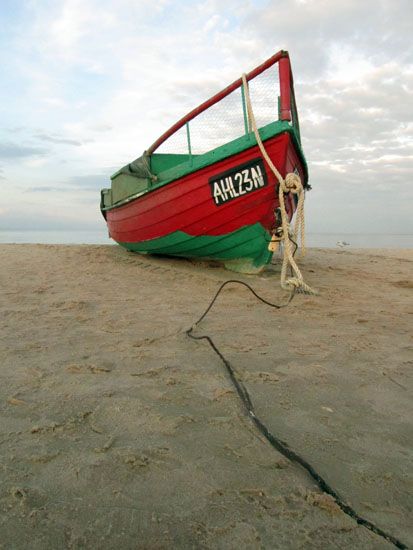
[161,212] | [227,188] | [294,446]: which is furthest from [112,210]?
[294,446]

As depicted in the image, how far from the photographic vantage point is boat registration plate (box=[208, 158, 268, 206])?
14.2ft

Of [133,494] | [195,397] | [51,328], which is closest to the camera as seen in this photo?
[133,494]

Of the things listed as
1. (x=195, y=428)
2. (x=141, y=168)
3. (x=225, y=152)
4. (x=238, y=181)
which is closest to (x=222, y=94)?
(x=225, y=152)

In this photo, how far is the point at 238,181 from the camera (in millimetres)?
4441

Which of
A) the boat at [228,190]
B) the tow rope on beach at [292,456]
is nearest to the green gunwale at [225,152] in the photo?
the boat at [228,190]

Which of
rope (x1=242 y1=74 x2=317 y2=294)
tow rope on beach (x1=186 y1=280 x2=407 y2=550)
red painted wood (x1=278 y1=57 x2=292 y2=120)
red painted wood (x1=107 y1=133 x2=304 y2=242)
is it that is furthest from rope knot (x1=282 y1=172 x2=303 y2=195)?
tow rope on beach (x1=186 y1=280 x2=407 y2=550)

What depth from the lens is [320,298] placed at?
3893 mm

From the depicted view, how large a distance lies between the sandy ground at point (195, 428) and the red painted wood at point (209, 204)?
167cm

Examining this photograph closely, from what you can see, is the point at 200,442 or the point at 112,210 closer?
the point at 200,442

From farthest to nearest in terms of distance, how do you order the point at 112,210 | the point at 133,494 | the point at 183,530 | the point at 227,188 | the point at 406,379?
the point at 112,210 < the point at 227,188 < the point at 406,379 < the point at 133,494 < the point at 183,530

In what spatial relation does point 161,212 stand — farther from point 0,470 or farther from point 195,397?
point 0,470

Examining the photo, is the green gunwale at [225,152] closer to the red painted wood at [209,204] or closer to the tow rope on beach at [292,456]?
the red painted wood at [209,204]

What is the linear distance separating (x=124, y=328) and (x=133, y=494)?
1.73 metres

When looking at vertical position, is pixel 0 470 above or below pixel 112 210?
below
